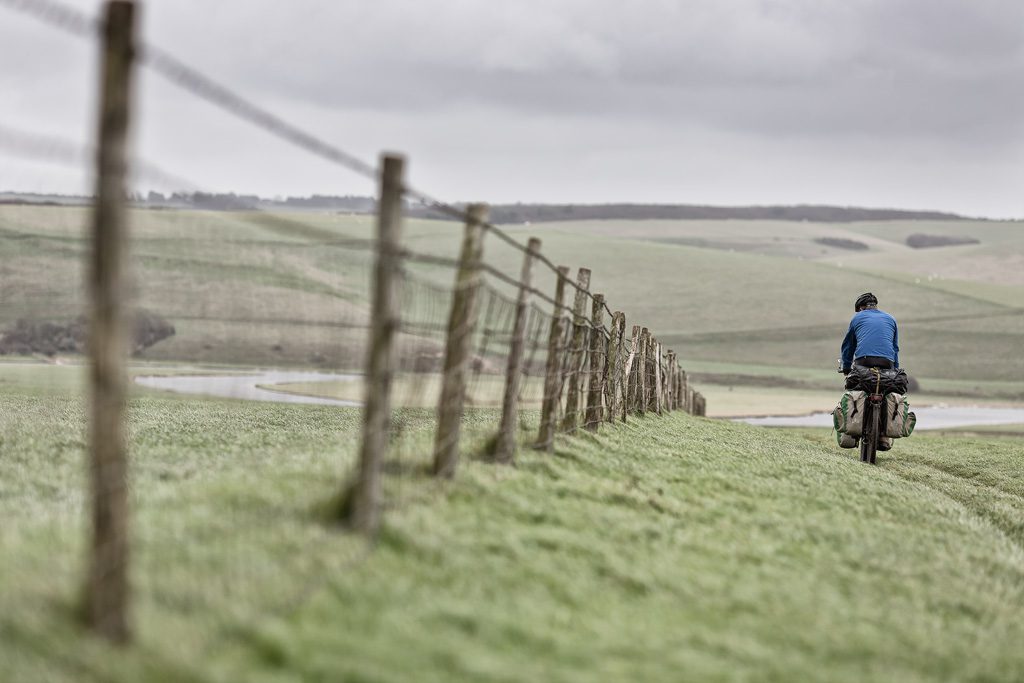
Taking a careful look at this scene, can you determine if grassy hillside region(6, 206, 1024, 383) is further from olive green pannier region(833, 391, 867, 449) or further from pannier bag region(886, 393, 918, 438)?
pannier bag region(886, 393, 918, 438)

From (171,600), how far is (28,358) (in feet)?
129

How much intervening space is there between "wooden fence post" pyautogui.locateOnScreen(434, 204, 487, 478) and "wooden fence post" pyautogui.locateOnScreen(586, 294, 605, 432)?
6.83 meters

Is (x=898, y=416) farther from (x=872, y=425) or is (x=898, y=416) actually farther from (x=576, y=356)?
(x=576, y=356)

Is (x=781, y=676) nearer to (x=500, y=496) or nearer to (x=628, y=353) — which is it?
(x=500, y=496)

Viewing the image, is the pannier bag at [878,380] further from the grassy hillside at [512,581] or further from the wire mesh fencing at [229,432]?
the grassy hillside at [512,581]

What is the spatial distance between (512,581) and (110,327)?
277 cm

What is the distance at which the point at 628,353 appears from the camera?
2211 cm

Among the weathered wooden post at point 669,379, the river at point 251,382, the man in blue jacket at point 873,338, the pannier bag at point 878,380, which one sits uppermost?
the man in blue jacket at point 873,338

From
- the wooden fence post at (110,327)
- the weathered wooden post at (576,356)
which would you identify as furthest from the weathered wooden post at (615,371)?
the wooden fence post at (110,327)

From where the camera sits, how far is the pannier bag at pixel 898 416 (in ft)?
61.5

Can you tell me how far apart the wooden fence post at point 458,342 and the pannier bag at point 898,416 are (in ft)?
37.4

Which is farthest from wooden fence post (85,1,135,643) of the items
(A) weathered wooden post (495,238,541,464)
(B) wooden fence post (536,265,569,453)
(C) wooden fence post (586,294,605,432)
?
(C) wooden fence post (586,294,605,432)

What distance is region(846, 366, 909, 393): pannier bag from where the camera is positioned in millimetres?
18578

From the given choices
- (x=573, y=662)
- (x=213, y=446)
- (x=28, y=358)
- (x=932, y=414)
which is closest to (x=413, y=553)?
(x=573, y=662)
